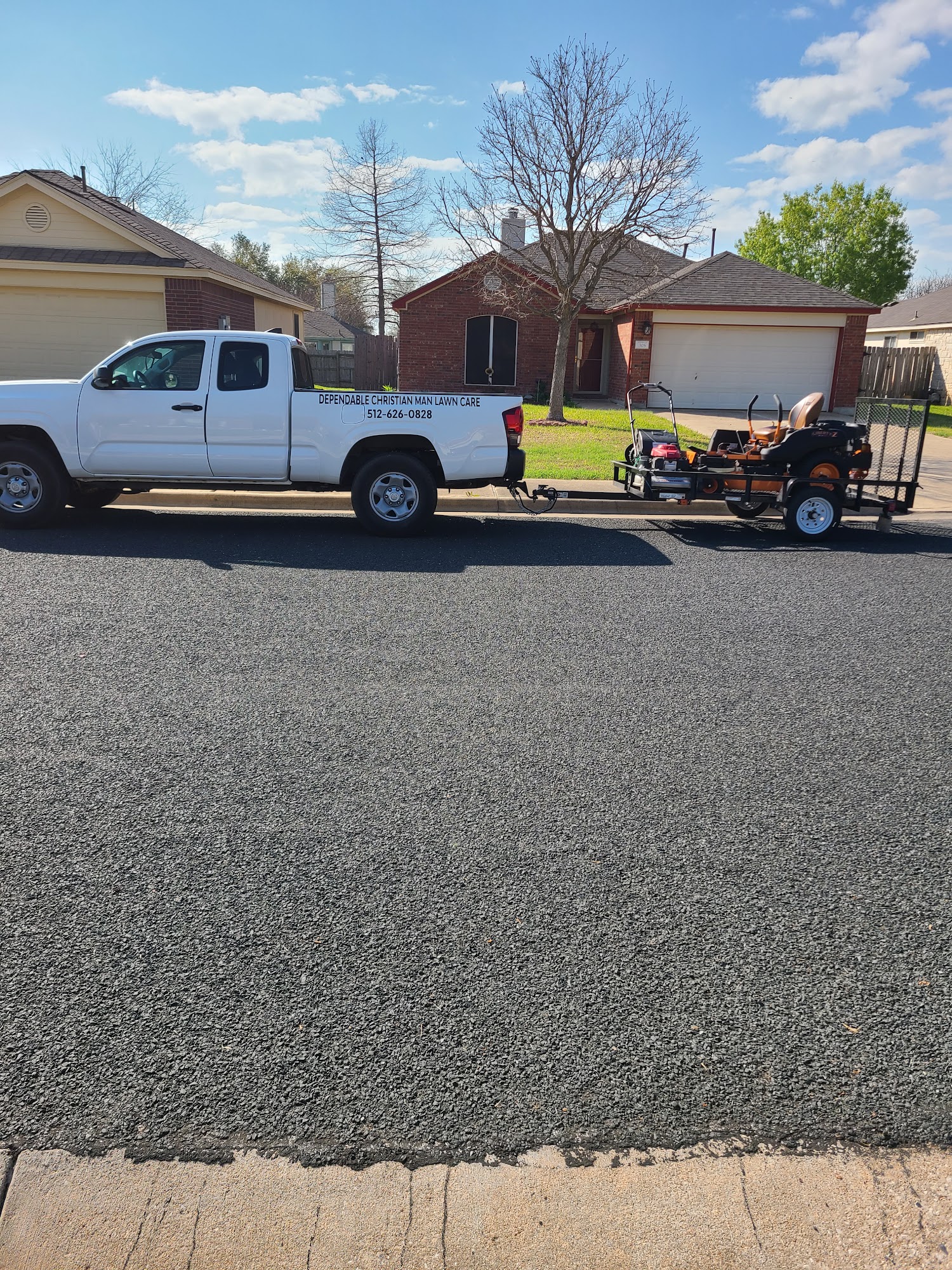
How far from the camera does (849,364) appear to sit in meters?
27.4

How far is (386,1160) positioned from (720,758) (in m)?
2.87

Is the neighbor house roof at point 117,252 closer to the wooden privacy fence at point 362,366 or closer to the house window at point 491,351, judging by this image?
the house window at point 491,351

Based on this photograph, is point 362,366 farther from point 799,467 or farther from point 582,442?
point 799,467

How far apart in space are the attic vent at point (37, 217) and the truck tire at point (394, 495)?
16.7 metres

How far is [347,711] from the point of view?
5336 mm

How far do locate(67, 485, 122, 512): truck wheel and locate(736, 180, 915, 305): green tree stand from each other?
45862 mm

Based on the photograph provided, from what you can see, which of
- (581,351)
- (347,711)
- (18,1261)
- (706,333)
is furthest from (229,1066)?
(581,351)

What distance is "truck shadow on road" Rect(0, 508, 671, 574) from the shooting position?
9.11m

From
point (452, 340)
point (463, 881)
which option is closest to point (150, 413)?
point (463, 881)

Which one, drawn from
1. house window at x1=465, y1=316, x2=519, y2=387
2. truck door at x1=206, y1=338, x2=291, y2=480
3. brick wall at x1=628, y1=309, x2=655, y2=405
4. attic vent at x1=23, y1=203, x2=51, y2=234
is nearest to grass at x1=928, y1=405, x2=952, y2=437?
brick wall at x1=628, y1=309, x2=655, y2=405

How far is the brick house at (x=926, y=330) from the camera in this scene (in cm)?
3794

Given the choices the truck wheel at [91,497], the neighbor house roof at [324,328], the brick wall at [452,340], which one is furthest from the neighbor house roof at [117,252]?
the neighbor house roof at [324,328]

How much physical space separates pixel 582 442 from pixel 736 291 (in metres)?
11.5

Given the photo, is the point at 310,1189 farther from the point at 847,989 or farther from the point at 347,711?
the point at 347,711
